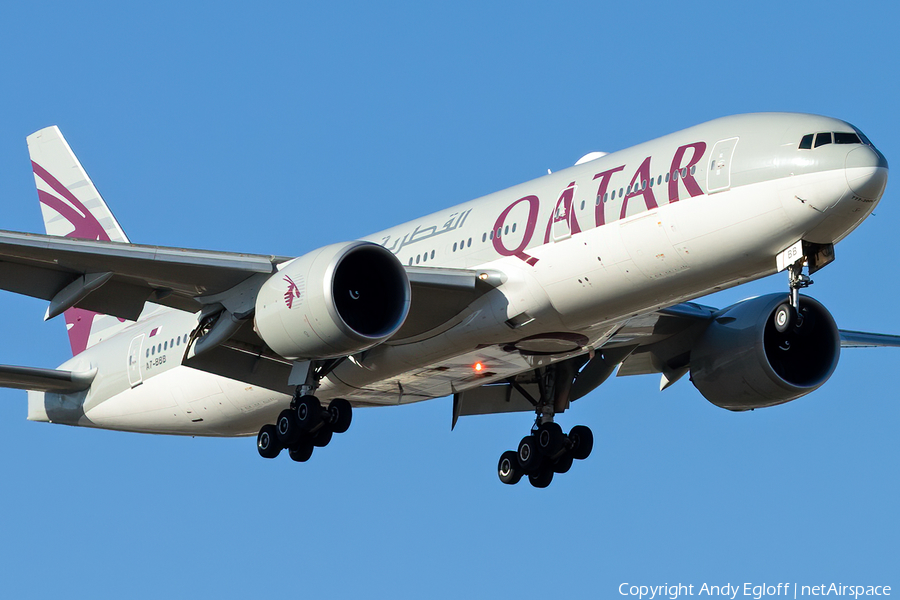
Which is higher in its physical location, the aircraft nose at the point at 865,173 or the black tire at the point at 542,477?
the aircraft nose at the point at 865,173

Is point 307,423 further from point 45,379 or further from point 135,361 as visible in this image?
point 45,379

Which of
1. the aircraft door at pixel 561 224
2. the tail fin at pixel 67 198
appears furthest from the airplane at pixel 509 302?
the tail fin at pixel 67 198

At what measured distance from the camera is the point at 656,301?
23.7m

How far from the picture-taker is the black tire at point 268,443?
87.1 ft

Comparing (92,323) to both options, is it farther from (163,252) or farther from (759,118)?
(759,118)

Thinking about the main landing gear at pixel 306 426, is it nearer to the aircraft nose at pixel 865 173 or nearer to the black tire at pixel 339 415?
the black tire at pixel 339 415

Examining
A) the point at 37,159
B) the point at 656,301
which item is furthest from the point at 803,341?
the point at 37,159

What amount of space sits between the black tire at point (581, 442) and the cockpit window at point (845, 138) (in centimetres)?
1049

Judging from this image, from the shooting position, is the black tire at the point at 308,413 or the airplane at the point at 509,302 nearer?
the airplane at the point at 509,302

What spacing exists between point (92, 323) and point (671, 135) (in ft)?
51.7

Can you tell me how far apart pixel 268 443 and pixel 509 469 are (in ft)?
20.6

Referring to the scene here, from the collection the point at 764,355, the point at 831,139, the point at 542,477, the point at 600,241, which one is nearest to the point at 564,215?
the point at 600,241

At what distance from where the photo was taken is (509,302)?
79.7ft

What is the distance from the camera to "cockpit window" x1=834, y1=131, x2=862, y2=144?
21875 mm
